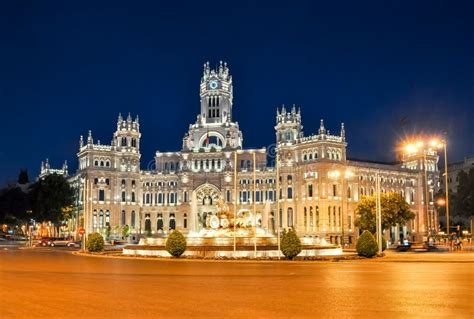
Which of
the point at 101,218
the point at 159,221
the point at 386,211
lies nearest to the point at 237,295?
the point at 386,211

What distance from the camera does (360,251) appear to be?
52.7m

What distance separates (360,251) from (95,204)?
10784 cm

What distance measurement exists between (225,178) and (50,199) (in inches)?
1787

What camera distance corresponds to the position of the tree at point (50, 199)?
13150 cm

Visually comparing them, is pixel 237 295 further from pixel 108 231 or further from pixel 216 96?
pixel 216 96

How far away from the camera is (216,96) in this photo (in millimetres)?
171000

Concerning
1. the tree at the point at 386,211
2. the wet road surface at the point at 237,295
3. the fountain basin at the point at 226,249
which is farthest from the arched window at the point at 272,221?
the wet road surface at the point at 237,295

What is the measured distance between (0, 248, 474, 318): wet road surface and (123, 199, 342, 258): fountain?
1961cm

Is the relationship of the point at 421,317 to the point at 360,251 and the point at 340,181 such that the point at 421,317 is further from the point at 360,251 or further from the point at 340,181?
the point at 340,181

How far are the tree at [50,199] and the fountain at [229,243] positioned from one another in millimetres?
68937

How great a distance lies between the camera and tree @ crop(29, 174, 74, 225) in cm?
13150

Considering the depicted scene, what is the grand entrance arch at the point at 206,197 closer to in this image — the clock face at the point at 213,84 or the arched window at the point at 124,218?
the arched window at the point at 124,218

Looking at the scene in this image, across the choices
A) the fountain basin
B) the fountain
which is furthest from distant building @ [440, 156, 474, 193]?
the fountain basin

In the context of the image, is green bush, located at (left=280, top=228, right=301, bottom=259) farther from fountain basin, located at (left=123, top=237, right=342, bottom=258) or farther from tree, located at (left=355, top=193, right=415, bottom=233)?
tree, located at (left=355, top=193, right=415, bottom=233)
